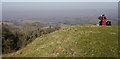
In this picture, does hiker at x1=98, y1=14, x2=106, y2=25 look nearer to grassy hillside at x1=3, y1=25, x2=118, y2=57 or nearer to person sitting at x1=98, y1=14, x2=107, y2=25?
person sitting at x1=98, y1=14, x2=107, y2=25

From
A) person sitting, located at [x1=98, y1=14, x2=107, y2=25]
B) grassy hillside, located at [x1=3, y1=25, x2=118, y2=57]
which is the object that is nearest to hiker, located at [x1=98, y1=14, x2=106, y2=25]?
person sitting, located at [x1=98, y1=14, x2=107, y2=25]

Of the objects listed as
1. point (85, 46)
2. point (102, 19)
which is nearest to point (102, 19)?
point (102, 19)

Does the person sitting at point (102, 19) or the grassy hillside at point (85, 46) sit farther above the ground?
the person sitting at point (102, 19)

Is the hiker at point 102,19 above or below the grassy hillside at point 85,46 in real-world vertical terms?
above

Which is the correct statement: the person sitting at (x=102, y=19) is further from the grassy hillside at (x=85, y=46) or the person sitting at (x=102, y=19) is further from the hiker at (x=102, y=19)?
the grassy hillside at (x=85, y=46)

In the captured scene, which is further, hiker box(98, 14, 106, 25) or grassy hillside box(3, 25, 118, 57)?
hiker box(98, 14, 106, 25)

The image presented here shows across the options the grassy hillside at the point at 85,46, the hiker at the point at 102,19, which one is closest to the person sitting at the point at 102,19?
the hiker at the point at 102,19

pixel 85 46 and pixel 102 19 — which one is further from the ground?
pixel 102 19

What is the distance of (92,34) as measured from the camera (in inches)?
928

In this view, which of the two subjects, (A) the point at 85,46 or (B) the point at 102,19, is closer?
(A) the point at 85,46

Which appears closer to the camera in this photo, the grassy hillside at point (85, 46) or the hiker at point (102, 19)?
the grassy hillside at point (85, 46)

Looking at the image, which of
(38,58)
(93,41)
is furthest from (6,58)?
(93,41)

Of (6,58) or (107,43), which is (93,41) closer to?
(107,43)

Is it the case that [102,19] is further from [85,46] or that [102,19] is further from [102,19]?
[85,46]
